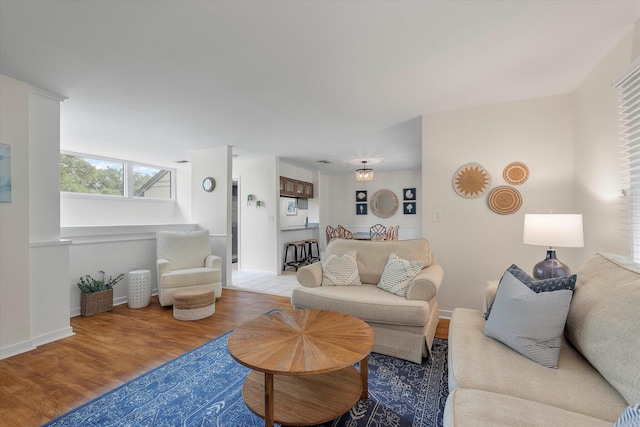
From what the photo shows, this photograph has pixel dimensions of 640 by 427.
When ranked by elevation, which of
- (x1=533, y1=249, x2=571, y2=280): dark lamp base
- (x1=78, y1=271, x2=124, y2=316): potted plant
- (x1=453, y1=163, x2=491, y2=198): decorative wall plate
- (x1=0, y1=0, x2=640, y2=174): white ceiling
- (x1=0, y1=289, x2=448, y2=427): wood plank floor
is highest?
(x1=0, y1=0, x2=640, y2=174): white ceiling

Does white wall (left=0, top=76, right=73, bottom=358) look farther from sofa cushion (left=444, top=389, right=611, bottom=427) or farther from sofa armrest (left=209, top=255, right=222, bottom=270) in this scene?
sofa cushion (left=444, top=389, right=611, bottom=427)

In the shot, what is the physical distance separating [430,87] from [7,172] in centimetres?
365

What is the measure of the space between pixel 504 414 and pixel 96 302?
4.08 meters

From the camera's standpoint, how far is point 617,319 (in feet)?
3.88

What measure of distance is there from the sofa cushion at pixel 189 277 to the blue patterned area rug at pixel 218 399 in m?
1.47

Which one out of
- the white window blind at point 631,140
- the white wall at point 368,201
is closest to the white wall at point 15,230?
the white window blind at point 631,140

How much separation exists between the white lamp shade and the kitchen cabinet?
4.67 m

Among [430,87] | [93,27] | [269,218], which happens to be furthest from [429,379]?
[269,218]

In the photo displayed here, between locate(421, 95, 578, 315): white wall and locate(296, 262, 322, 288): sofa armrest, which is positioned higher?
locate(421, 95, 578, 315): white wall

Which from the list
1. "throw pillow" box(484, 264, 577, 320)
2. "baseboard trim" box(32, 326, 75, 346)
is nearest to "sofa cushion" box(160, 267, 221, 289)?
"baseboard trim" box(32, 326, 75, 346)

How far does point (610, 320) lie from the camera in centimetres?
121

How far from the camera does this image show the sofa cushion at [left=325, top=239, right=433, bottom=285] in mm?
2859

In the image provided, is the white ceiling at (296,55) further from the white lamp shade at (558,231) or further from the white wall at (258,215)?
the white wall at (258,215)

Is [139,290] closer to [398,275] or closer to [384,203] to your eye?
[398,275]
